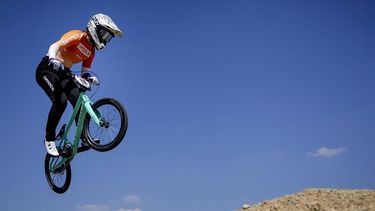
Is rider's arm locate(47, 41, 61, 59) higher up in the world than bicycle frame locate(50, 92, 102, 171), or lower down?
higher up

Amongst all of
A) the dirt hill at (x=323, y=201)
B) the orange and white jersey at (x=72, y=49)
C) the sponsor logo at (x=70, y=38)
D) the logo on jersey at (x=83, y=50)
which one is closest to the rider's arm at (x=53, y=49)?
the orange and white jersey at (x=72, y=49)

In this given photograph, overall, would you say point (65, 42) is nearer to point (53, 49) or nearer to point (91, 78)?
point (53, 49)

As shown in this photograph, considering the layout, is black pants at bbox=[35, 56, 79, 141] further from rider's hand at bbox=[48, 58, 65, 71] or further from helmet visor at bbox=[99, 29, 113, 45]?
helmet visor at bbox=[99, 29, 113, 45]

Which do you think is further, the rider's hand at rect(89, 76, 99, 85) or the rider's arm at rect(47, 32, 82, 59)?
the rider's hand at rect(89, 76, 99, 85)

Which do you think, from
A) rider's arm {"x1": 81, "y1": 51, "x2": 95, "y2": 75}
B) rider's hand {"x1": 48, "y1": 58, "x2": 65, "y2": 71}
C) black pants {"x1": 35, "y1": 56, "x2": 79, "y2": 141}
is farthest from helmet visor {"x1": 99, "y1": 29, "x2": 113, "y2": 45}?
black pants {"x1": 35, "y1": 56, "x2": 79, "y2": 141}

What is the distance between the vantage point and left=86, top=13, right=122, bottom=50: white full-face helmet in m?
9.90

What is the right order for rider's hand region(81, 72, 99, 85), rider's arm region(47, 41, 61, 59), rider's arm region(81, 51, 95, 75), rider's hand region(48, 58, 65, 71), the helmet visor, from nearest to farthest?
1. rider's hand region(48, 58, 65, 71)
2. rider's arm region(47, 41, 61, 59)
3. the helmet visor
4. rider's hand region(81, 72, 99, 85)
5. rider's arm region(81, 51, 95, 75)

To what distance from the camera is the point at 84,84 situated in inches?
393

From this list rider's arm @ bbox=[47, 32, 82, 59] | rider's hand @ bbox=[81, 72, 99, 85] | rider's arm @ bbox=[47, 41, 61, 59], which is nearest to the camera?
rider's arm @ bbox=[47, 41, 61, 59]

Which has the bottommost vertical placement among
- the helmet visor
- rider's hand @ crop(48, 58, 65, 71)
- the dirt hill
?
the dirt hill

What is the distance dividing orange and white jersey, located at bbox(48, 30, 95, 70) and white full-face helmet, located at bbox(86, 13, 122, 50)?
0.25m

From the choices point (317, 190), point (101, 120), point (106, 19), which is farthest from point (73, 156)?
point (317, 190)

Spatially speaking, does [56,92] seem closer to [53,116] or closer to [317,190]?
[53,116]

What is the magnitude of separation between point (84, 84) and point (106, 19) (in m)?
1.70
